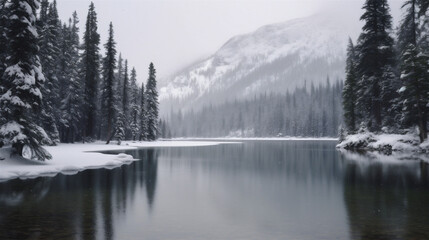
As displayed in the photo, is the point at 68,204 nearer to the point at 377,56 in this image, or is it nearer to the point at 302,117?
the point at 377,56

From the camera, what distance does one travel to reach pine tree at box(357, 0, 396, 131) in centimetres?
4156

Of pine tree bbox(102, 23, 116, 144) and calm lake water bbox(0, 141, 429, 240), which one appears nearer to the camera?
calm lake water bbox(0, 141, 429, 240)

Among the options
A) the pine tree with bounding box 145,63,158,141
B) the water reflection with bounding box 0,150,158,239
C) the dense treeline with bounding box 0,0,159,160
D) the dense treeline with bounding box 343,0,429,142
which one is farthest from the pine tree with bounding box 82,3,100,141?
the dense treeline with bounding box 343,0,429,142

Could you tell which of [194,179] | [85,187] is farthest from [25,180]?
[194,179]

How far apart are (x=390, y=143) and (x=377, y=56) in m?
11.7

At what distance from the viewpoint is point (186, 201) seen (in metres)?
14.0

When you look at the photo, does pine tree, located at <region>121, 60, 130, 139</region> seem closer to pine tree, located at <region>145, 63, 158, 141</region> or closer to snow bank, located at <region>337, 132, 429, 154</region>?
pine tree, located at <region>145, 63, 158, 141</region>

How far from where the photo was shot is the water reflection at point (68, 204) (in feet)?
29.9

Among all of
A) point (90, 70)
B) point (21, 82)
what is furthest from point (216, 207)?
point (90, 70)

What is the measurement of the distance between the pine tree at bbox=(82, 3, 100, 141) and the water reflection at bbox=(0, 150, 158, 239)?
37811 millimetres

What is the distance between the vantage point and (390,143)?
38.6m

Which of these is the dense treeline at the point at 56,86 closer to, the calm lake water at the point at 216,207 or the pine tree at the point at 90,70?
the pine tree at the point at 90,70

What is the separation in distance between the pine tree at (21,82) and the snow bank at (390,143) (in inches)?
1436

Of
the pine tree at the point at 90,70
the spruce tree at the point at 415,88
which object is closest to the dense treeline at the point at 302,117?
the pine tree at the point at 90,70
